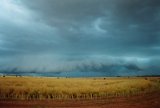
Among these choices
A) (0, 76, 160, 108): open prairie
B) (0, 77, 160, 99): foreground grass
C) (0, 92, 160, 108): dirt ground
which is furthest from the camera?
(0, 77, 160, 99): foreground grass

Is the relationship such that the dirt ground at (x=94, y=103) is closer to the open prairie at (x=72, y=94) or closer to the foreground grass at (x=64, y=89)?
the open prairie at (x=72, y=94)

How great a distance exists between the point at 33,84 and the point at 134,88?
4.58m

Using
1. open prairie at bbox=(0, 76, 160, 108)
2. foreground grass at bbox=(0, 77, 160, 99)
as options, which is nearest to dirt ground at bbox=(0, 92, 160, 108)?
open prairie at bbox=(0, 76, 160, 108)

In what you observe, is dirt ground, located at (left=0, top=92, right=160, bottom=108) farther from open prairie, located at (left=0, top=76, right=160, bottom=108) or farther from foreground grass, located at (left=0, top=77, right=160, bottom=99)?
foreground grass, located at (left=0, top=77, right=160, bottom=99)

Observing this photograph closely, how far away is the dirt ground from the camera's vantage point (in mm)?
9953

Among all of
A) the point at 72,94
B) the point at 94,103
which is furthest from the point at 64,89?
the point at 94,103

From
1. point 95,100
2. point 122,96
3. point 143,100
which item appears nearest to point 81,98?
point 95,100

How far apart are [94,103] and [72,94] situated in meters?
1.12

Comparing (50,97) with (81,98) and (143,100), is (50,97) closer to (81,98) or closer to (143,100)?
(81,98)

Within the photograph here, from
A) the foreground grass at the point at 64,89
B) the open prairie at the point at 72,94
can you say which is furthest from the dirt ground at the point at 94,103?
the foreground grass at the point at 64,89

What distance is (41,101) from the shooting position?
10211 mm

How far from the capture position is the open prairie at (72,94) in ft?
34.3

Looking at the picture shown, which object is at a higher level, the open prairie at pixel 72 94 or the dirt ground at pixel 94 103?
the open prairie at pixel 72 94

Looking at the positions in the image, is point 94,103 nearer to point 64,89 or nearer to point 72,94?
point 72,94
